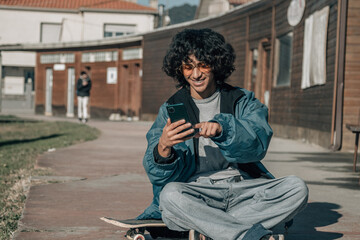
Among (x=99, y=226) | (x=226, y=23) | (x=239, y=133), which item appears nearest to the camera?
(x=239, y=133)

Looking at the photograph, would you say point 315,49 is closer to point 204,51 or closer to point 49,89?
point 204,51

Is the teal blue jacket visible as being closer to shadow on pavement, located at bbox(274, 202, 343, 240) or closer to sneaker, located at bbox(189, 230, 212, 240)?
sneaker, located at bbox(189, 230, 212, 240)

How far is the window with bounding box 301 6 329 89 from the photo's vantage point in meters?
12.1

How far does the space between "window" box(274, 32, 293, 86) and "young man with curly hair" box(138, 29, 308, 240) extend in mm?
11714

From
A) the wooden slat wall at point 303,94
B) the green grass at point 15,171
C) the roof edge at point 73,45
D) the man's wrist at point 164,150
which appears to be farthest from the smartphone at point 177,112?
the roof edge at point 73,45

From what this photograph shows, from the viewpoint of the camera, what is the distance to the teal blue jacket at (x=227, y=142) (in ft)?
10.8

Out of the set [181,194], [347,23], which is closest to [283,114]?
[347,23]

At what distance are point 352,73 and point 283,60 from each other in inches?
177

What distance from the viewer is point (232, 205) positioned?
3658 millimetres

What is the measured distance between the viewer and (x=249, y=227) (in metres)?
3.34

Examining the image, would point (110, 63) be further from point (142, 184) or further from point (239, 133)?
point (239, 133)

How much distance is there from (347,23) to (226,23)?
868 centimetres

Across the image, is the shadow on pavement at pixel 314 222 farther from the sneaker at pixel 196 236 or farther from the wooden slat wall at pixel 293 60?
the wooden slat wall at pixel 293 60

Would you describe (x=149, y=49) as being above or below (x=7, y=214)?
above
